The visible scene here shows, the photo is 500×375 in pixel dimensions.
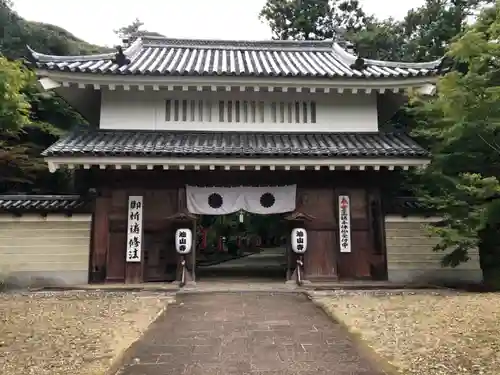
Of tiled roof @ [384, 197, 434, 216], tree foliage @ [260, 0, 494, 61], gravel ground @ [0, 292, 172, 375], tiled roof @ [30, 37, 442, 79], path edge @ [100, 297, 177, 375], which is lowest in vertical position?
path edge @ [100, 297, 177, 375]

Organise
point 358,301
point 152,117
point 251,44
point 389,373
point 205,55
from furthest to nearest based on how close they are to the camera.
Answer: point 251,44, point 205,55, point 152,117, point 358,301, point 389,373

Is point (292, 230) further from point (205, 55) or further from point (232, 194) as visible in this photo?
point (205, 55)

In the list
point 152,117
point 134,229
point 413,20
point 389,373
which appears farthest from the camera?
point 413,20

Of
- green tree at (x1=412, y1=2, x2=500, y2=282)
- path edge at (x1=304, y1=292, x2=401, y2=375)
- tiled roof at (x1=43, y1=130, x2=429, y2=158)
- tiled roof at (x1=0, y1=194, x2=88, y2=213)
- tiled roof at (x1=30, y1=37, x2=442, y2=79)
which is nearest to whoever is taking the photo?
path edge at (x1=304, y1=292, x2=401, y2=375)

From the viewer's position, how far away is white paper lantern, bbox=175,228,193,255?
437 inches

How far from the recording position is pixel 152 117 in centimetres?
1238

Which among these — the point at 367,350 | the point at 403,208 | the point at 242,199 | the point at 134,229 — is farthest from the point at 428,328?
the point at 134,229

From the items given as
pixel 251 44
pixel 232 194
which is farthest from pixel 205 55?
pixel 232 194

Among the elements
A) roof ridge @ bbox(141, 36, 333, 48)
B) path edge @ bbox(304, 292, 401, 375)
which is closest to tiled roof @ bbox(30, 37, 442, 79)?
roof ridge @ bbox(141, 36, 333, 48)

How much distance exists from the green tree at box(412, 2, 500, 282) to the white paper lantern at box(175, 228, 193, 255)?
20.5ft

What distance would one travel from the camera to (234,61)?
15.2m

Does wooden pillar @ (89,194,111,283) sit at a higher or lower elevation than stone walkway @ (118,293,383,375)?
higher

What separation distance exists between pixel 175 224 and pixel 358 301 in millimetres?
5278

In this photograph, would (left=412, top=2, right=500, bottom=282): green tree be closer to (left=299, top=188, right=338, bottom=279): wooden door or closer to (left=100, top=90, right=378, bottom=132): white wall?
(left=100, top=90, right=378, bottom=132): white wall
